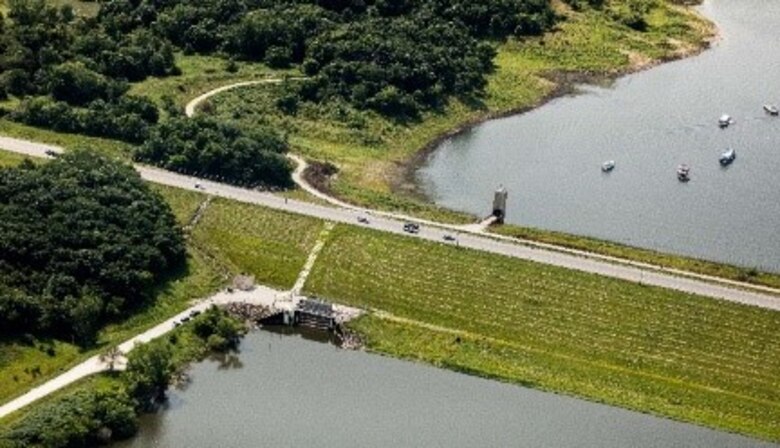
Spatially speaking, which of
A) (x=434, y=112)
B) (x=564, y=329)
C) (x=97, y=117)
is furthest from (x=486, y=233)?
(x=97, y=117)

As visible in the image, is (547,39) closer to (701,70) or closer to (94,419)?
(701,70)

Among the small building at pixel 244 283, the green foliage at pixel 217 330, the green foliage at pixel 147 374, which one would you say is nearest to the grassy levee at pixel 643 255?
the small building at pixel 244 283

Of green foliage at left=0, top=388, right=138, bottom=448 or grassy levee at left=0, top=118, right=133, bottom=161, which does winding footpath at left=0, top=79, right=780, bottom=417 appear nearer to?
grassy levee at left=0, top=118, right=133, bottom=161

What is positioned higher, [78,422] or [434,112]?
[434,112]

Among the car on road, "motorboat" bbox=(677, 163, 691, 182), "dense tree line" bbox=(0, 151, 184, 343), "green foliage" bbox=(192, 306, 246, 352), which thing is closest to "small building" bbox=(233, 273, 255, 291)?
"dense tree line" bbox=(0, 151, 184, 343)

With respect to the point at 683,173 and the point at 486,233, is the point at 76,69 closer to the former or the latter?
the point at 486,233
